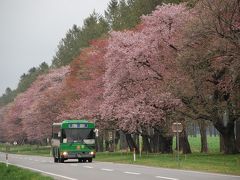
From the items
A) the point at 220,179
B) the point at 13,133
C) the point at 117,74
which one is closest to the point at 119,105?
the point at 117,74

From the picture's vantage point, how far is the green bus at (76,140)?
130 ft

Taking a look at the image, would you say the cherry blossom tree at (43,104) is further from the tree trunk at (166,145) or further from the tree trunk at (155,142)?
the tree trunk at (166,145)

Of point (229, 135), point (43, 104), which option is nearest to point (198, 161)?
point (229, 135)

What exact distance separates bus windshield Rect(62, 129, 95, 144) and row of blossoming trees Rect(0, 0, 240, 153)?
19.7 ft

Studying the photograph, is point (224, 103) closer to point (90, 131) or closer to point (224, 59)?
point (224, 59)

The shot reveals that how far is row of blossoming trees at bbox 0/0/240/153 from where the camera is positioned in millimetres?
33156

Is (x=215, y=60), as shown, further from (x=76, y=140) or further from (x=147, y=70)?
(x=76, y=140)

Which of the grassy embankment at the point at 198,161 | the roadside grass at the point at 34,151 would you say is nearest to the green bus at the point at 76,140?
the grassy embankment at the point at 198,161

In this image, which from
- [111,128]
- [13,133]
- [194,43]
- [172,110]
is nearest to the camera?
[194,43]

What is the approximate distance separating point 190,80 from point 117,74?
452 inches

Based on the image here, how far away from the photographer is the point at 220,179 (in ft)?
65.2

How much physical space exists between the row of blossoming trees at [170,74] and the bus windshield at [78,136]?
19.7ft

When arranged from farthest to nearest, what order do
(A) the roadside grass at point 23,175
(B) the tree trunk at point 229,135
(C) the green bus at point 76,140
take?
(B) the tree trunk at point 229,135, (C) the green bus at point 76,140, (A) the roadside grass at point 23,175

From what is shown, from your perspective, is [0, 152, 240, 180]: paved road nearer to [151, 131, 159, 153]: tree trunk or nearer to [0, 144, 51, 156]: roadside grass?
[151, 131, 159, 153]: tree trunk
